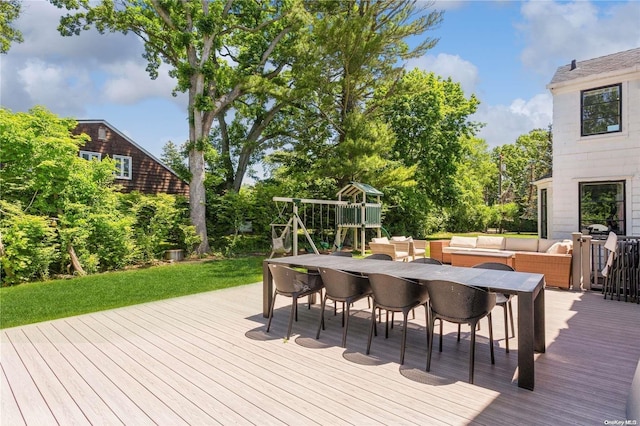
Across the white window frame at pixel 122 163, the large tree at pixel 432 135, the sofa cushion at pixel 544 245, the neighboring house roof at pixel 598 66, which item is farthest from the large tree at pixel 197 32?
the sofa cushion at pixel 544 245

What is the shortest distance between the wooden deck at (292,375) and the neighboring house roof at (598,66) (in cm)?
634

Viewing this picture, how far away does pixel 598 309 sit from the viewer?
16.9ft

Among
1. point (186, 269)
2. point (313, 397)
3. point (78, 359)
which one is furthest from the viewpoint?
point (186, 269)

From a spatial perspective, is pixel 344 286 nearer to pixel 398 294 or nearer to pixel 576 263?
pixel 398 294

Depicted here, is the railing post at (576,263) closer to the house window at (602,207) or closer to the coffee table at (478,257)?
the coffee table at (478,257)

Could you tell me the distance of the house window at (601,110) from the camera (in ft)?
26.3

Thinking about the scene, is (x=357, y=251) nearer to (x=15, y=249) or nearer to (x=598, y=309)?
(x=598, y=309)

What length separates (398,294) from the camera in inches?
134

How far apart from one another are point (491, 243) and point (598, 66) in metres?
5.26

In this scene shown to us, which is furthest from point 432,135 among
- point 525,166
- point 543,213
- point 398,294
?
point 525,166

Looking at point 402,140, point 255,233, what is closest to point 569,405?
point 255,233

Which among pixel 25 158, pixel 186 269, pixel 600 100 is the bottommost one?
pixel 186 269

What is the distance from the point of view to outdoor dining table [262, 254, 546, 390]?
2.80m

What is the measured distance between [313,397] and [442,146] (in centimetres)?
1737
